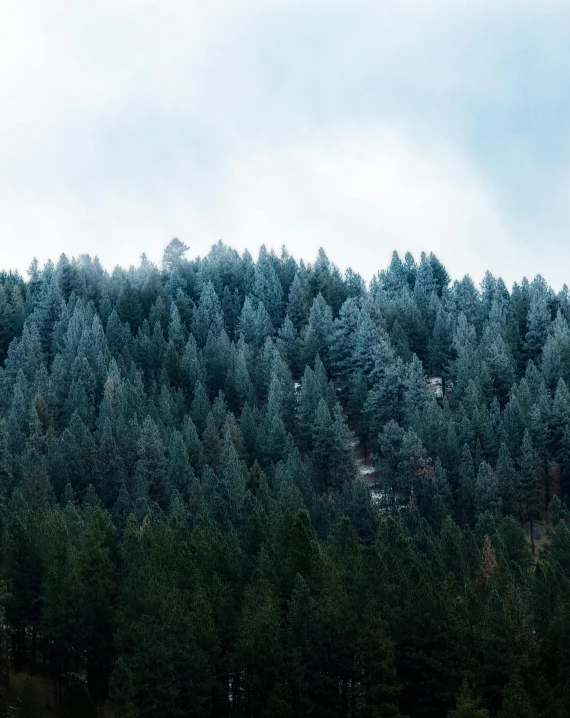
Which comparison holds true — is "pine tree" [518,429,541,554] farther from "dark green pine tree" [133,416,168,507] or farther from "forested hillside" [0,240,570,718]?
"dark green pine tree" [133,416,168,507]

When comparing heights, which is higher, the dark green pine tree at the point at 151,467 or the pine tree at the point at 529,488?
the dark green pine tree at the point at 151,467

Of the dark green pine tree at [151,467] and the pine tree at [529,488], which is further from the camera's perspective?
the pine tree at [529,488]

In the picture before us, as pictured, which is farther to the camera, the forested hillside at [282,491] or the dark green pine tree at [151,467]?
the dark green pine tree at [151,467]

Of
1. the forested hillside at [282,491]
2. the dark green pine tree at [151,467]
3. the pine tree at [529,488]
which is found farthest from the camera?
the pine tree at [529,488]

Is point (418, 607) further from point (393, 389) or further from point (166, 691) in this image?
point (393, 389)

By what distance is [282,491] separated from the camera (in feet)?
251

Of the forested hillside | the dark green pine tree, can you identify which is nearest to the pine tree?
the forested hillside

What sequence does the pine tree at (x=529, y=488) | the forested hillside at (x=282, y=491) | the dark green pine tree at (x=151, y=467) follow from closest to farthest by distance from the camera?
the forested hillside at (x=282, y=491), the dark green pine tree at (x=151, y=467), the pine tree at (x=529, y=488)

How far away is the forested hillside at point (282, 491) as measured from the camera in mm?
46250

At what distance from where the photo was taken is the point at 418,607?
158 ft

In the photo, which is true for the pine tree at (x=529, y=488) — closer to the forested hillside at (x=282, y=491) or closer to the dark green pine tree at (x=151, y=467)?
the forested hillside at (x=282, y=491)

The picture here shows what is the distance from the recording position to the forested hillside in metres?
46.2

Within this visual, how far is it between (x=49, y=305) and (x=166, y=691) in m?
97.5

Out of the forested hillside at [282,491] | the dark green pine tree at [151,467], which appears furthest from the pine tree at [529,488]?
the dark green pine tree at [151,467]
